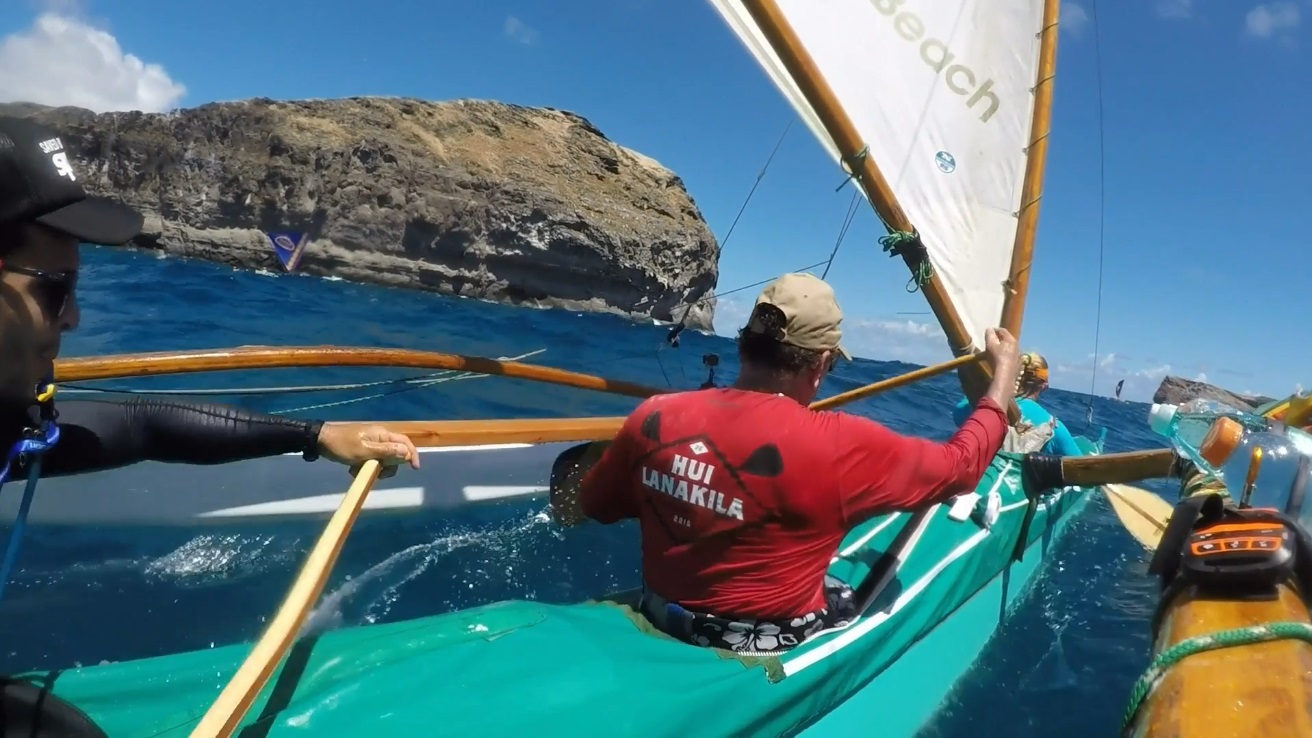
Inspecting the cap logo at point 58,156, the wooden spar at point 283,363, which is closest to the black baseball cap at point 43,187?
the cap logo at point 58,156

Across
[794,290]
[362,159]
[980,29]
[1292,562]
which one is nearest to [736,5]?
[980,29]

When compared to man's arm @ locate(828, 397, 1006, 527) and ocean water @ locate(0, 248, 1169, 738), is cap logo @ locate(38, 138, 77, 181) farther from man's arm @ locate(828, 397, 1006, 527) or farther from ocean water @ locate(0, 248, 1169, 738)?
ocean water @ locate(0, 248, 1169, 738)

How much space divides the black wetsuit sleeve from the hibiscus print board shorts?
3.79 ft

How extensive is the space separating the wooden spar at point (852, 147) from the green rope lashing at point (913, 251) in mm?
26

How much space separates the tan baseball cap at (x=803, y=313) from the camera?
185cm

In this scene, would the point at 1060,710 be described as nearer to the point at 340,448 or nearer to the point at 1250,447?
→ the point at 1250,447

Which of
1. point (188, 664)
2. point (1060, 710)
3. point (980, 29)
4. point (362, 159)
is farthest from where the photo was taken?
point (362, 159)

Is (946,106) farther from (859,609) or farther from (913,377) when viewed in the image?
(859,609)

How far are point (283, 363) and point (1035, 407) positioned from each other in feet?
18.6

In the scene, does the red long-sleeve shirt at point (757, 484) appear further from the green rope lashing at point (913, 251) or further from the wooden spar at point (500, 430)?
the green rope lashing at point (913, 251)

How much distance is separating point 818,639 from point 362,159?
48962 millimetres

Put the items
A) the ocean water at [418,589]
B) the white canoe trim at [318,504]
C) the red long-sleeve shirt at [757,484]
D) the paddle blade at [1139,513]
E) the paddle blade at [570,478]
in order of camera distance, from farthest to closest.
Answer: the paddle blade at [1139,513] → the white canoe trim at [318,504] → the paddle blade at [570,478] → the ocean water at [418,589] → the red long-sleeve shirt at [757,484]

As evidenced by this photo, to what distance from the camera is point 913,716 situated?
285 cm

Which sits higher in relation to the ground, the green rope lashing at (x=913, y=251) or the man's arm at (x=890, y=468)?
the green rope lashing at (x=913, y=251)
